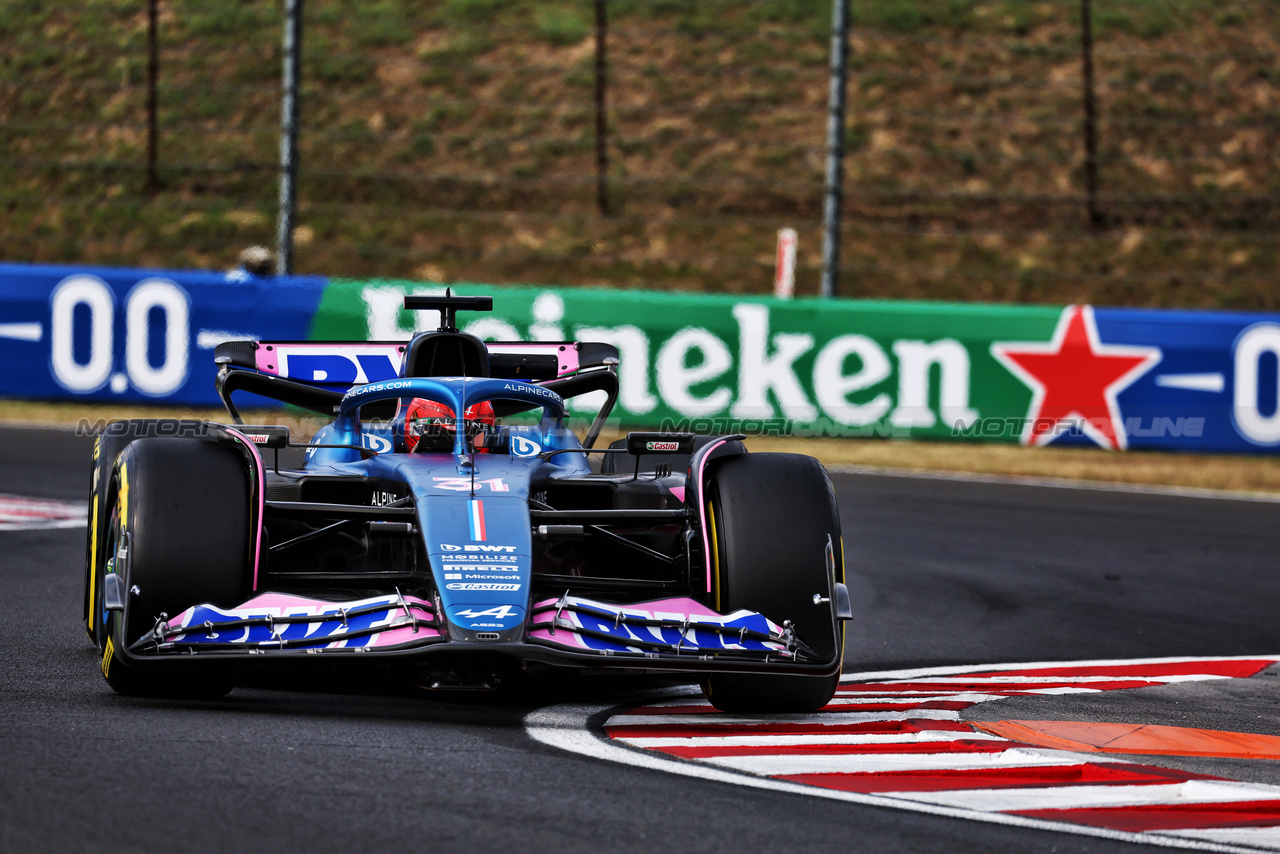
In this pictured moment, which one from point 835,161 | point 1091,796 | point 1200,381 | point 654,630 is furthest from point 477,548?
point 835,161

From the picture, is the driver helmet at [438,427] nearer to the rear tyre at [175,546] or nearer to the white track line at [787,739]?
the rear tyre at [175,546]

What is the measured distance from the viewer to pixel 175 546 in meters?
5.30

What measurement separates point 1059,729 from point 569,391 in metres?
3.03

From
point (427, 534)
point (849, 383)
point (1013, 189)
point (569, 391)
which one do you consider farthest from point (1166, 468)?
point (1013, 189)


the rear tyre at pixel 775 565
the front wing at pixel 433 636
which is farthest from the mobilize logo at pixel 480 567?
the rear tyre at pixel 775 565

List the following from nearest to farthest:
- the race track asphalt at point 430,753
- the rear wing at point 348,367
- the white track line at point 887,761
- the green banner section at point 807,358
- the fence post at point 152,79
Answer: the race track asphalt at point 430,753
the white track line at point 887,761
the rear wing at point 348,367
the green banner section at point 807,358
the fence post at point 152,79

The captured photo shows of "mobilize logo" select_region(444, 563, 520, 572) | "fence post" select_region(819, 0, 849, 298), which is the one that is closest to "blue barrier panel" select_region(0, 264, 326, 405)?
"fence post" select_region(819, 0, 849, 298)

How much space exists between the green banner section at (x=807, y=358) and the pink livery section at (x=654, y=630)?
30.4 feet

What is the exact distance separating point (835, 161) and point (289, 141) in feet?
15.7

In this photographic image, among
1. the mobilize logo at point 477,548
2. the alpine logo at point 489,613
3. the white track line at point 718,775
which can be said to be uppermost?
the mobilize logo at point 477,548

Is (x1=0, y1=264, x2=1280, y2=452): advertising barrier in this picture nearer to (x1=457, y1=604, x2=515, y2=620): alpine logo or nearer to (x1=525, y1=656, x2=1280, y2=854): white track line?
(x1=525, y1=656, x2=1280, y2=854): white track line

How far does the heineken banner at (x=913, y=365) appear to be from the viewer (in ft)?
47.7

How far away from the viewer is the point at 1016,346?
48.4ft

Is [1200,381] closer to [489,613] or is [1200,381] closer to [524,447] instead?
[524,447]
